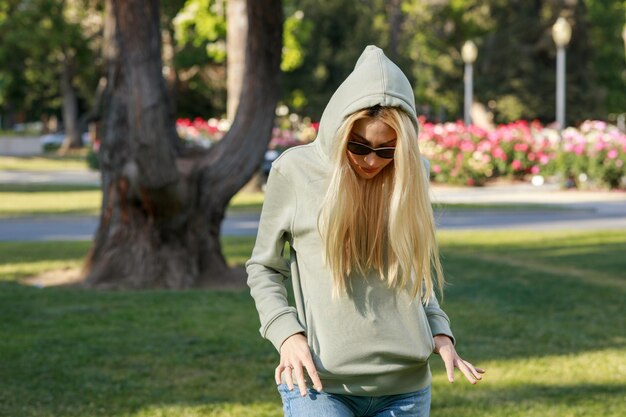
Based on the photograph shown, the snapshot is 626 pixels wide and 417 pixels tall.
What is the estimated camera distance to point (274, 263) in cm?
314

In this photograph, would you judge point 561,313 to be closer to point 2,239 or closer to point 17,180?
point 2,239

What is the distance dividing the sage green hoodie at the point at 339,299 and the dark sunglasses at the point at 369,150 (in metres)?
0.08

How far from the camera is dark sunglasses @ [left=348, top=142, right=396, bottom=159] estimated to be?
292 cm

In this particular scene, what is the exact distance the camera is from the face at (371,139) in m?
2.92

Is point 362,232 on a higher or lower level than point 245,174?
higher

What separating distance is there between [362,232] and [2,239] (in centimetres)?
1457

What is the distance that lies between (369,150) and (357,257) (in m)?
0.27

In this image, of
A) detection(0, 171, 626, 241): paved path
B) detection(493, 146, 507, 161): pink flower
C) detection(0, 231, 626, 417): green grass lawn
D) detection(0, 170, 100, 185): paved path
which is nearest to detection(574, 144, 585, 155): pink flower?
detection(0, 171, 626, 241): paved path

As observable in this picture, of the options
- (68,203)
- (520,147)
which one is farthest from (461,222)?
(520,147)

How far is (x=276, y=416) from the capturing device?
627 cm

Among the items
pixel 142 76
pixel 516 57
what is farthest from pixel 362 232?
pixel 516 57

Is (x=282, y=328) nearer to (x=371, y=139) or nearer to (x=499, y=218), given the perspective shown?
(x=371, y=139)

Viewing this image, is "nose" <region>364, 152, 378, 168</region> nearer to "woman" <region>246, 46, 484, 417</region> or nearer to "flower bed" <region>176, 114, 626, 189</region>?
"woman" <region>246, 46, 484, 417</region>

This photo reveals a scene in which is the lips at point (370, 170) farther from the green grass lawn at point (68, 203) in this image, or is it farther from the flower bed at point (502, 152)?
the flower bed at point (502, 152)
